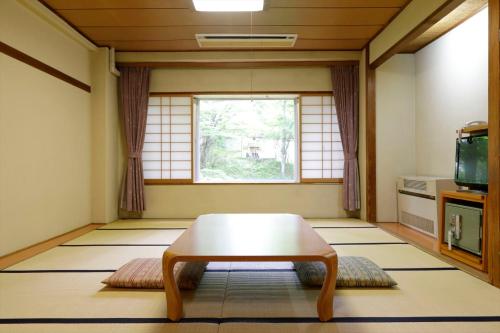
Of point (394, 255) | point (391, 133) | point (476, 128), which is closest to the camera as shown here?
point (476, 128)

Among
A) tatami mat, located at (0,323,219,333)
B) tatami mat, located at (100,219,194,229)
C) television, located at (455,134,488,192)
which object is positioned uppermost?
television, located at (455,134,488,192)

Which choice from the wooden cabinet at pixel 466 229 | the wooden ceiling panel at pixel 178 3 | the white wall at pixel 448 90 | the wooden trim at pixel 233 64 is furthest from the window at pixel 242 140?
the wooden cabinet at pixel 466 229

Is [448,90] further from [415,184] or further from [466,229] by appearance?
[466,229]

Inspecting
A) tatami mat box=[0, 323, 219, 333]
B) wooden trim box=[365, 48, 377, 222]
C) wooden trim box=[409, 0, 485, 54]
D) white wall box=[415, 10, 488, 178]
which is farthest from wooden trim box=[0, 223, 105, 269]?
wooden trim box=[409, 0, 485, 54]

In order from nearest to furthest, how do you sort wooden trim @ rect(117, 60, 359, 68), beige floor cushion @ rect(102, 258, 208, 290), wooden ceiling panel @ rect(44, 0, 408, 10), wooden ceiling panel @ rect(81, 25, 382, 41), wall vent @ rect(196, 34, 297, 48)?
1. beige floor cushion @ rect(102, 258, 208, 290)
2. wooden ceiling panel @ rect(44, 0, 408, 10)
3. wooden ceiling panel @ rect(81, 25, 382, 41)
4. wall vent @ rect(196, 34, 297, 48)
5. wooden trim @ rect(117, 60, 359, 68)

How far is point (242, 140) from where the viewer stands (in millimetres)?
5574

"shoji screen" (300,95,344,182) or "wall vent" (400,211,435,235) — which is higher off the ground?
"shoji screen" (300,95,344,182)

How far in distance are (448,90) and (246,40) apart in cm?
266

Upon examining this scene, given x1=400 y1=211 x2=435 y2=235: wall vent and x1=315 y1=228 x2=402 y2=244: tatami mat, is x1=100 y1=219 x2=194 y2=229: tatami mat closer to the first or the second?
x1=315 y1=228 x2=402 y2=244: tatami mat

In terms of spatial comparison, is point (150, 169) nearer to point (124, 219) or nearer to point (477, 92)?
point (124, 219)

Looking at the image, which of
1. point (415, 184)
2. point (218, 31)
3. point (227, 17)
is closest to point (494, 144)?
point (415, 184)

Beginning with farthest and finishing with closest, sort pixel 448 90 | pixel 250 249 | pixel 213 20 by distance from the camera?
pixel 448 90
pixel 213 20
pixel 250 249

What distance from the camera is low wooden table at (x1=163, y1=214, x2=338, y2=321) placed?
1.71 m

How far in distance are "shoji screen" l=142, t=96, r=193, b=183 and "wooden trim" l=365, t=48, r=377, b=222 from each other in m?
2.74
